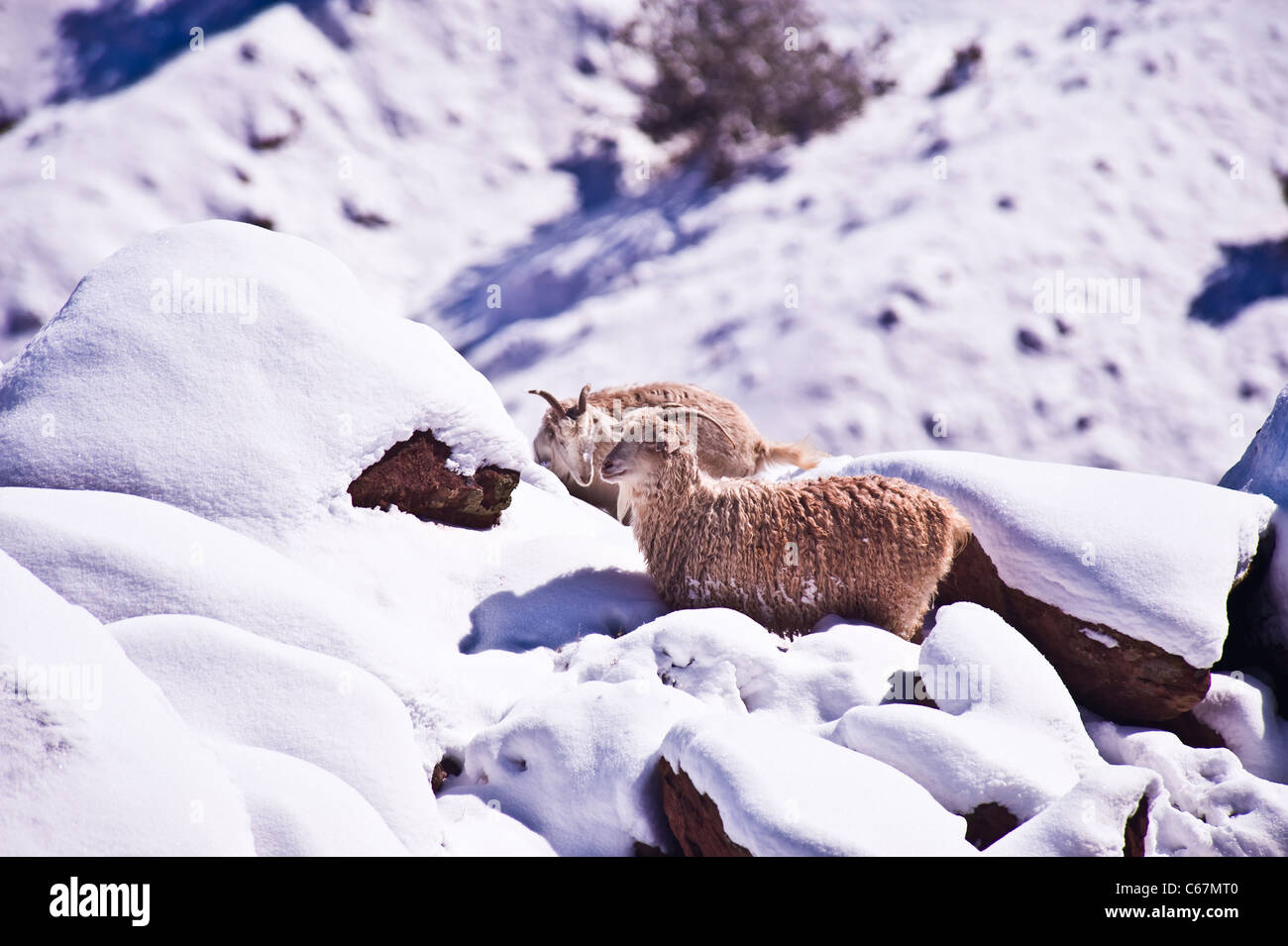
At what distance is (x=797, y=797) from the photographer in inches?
119

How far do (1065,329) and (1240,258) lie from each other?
8.24ft

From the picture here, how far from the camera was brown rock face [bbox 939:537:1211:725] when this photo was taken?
4.44 metres

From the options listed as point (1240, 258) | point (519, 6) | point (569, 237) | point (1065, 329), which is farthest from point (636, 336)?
point (1240, 258)

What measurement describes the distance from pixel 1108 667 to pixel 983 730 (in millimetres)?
1171

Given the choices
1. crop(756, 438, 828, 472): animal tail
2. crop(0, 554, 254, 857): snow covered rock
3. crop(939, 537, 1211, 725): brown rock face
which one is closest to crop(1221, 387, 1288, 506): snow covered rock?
crop(939, 537, 1211, 725): brown rock face

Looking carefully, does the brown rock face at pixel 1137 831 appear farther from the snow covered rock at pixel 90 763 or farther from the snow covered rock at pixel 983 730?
the snow covered rock at pixel 90 763

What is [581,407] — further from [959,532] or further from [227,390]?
[959,532]

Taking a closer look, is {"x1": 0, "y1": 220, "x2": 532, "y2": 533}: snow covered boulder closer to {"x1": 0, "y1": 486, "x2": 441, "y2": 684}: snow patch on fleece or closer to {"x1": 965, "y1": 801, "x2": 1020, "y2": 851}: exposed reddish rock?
{"x1": 0, "y1": 486, "x2": 441, "y2": 684}: snow patch on fleece

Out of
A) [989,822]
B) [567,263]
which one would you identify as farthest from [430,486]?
[567,263]

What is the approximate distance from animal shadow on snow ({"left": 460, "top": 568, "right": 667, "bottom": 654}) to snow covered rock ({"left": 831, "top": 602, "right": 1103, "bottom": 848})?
127cm

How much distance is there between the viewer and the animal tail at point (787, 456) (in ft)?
23.6

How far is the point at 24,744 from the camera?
8.98ft

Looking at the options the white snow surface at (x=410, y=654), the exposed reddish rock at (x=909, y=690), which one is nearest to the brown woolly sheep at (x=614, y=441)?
the white snow surface at (x=410, y=654)
